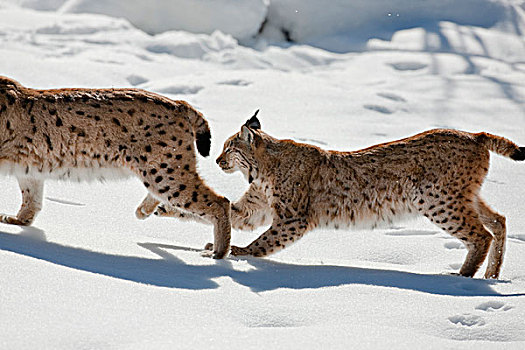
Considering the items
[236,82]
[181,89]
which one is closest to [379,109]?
[236,82]

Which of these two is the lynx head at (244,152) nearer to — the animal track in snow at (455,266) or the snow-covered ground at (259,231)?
the snow-covered ground at (259,231)

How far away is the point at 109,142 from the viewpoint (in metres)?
4.80

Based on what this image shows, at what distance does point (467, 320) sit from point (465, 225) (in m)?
1.57

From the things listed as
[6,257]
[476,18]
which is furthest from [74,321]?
[476,18]

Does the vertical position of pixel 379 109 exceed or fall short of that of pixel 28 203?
it exceeds it

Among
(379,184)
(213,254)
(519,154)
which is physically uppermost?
(519,154)

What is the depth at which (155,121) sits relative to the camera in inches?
189

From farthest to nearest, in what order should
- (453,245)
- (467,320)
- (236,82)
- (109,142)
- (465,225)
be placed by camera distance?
(236,82) < (453,245) < (465,225) < (109,142) < (467,320)

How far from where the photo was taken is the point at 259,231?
600cm

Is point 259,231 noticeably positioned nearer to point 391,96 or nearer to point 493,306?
point 493,306

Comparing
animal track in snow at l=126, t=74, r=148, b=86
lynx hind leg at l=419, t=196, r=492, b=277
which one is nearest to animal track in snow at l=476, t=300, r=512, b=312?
lynx hind leg at l=419, t=196, r=492, b=277

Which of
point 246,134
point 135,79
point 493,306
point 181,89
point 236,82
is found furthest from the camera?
point 236,82

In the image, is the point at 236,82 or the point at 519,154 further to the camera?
the point at 236,82

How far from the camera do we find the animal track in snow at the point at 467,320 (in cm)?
344
